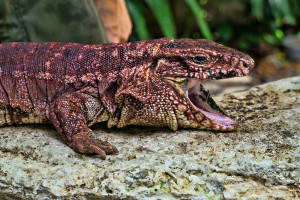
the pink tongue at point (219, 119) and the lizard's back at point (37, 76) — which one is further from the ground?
the lizard's back at point (37, 76)

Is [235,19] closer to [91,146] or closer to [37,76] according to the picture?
[37,76]

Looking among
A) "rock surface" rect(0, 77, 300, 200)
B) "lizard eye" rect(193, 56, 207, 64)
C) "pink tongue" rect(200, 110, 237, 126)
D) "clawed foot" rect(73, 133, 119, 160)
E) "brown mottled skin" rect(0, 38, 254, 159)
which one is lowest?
"rock surface" rect(0, 77, 300, 200)

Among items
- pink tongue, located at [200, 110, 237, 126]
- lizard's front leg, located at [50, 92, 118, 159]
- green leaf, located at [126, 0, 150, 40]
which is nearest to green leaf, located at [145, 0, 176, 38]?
green leaf, located at [126, 0, 150, 40]

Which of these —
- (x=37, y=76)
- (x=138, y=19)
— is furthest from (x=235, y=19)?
(x=37, y=76)

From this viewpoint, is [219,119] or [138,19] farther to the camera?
[138,19]

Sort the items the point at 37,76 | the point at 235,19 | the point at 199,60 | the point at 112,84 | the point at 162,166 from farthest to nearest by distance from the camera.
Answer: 1. the point at 235,19
2. the point at 37,76
3. the point at 112,84
4. the point at 199,60
5. the point at 162,166

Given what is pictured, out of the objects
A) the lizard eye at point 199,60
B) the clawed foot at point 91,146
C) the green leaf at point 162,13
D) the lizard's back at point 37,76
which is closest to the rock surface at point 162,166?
the clawed foot at point 91,146

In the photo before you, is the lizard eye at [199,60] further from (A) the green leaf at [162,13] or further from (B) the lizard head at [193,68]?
(A) the green leaf at [162,13]

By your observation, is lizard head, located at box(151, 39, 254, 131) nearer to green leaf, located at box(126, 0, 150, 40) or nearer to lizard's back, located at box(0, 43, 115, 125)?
lizard's back, located at box(0, 43, 115, 125)
